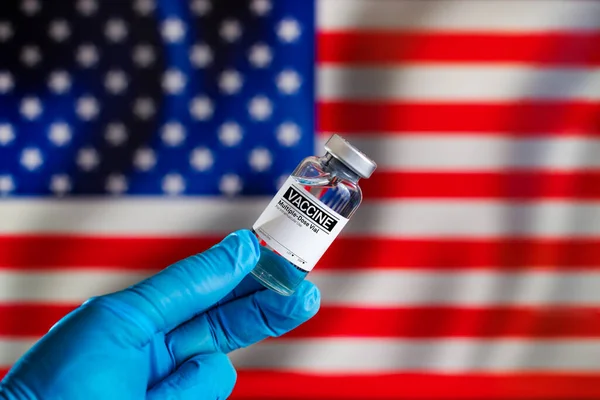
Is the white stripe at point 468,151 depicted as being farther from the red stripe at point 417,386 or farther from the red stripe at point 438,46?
the red stripe at point 417,386

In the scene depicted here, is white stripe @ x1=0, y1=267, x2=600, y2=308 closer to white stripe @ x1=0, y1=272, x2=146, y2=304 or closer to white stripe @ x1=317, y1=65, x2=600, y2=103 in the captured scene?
white stripe @ x1=0, y1=272, x2=146, y2=304

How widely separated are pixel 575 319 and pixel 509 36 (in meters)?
0.58

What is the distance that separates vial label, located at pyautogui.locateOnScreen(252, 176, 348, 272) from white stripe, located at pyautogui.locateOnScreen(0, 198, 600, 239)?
0.26 m

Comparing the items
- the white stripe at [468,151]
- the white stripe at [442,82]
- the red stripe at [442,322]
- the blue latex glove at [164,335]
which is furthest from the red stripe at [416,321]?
the white stripe at [442,82]

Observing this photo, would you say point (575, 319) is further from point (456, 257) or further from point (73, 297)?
point (73, 297)

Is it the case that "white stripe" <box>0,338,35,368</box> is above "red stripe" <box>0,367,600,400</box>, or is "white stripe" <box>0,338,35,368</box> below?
above

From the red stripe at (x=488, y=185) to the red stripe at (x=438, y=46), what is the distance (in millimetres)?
212

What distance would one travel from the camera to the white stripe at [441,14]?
873mm

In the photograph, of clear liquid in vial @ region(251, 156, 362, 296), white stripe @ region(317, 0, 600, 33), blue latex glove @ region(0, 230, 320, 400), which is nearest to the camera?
blue latex glove @ region(0, 230, 320, 400)

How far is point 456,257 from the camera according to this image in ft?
3.07

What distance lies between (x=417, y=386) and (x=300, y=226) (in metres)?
0.54

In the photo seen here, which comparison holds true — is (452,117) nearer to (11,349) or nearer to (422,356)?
(422,356)

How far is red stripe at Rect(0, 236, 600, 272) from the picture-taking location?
36.4 inches

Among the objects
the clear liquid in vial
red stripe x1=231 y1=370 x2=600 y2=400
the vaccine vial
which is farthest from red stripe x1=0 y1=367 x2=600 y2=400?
the vaccine vial
